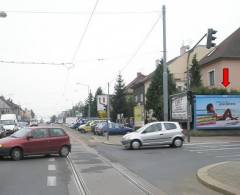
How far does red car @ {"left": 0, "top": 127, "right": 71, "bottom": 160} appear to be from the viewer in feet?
78.3

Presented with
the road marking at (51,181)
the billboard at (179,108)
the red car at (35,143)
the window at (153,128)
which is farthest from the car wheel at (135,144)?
the billboard at (179,108)

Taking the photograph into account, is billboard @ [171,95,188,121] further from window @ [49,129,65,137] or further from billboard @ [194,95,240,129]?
window @ [49,129,65,137]

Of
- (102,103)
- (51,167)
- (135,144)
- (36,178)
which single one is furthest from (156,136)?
(102,103)

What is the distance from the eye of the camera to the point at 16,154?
24.0 metres

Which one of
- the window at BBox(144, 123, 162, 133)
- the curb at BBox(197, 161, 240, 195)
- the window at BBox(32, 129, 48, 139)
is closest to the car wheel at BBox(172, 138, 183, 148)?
the window at BBox(144, 123, 162, 133)

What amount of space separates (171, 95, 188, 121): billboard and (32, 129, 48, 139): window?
23964 mm

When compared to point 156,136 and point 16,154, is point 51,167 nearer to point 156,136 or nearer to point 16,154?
point 16,154

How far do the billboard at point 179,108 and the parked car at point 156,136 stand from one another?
16068 mm

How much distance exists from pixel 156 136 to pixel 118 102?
5246 cm

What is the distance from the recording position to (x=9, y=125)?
5828cm

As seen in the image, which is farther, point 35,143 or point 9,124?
point 9,124

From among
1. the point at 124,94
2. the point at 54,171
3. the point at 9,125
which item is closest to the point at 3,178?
the point at 54,171

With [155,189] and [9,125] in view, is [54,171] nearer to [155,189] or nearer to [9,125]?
[155,189]

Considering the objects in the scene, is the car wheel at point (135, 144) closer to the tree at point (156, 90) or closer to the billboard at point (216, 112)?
the billboard at point (216, 112)
